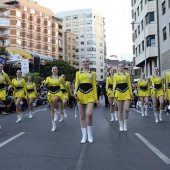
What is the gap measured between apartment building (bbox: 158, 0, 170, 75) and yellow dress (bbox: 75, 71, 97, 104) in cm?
2412

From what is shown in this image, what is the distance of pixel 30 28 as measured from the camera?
87.6m

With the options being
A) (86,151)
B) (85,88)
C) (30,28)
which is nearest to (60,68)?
(30,28)

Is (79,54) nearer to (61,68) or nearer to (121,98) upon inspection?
(61,68)

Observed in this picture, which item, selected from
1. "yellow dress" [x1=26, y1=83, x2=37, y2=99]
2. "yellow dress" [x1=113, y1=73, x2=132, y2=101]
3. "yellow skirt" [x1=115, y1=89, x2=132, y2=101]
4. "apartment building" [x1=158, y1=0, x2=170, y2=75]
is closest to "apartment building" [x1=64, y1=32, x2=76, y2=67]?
"apartment building" [x1=158, y1=0, x2=170, y2=75]

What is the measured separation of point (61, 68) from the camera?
75.0 meters

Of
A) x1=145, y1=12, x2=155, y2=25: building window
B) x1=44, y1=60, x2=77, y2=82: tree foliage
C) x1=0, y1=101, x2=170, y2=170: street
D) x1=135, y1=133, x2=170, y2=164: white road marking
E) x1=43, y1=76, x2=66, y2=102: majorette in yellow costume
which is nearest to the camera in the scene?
x1=0, y1=101, x2=170, y2=170: street

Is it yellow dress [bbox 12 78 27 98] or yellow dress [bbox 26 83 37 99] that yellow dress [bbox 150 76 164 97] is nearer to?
yellow dress [bbox 12 78 27 98]

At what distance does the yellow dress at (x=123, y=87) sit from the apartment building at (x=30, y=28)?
237 feet

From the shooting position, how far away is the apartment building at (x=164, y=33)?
1182 inches

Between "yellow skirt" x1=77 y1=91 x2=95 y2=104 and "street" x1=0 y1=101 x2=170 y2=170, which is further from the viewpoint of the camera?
"yellow skirt" x1=77 y1=91 x2=95 y2=104

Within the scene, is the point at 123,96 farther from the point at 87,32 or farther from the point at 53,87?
the point at 87,32

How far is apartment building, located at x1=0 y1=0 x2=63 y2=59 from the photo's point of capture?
7875 centimetres

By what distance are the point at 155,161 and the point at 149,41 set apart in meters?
34.4

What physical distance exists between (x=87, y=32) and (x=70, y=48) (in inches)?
569
